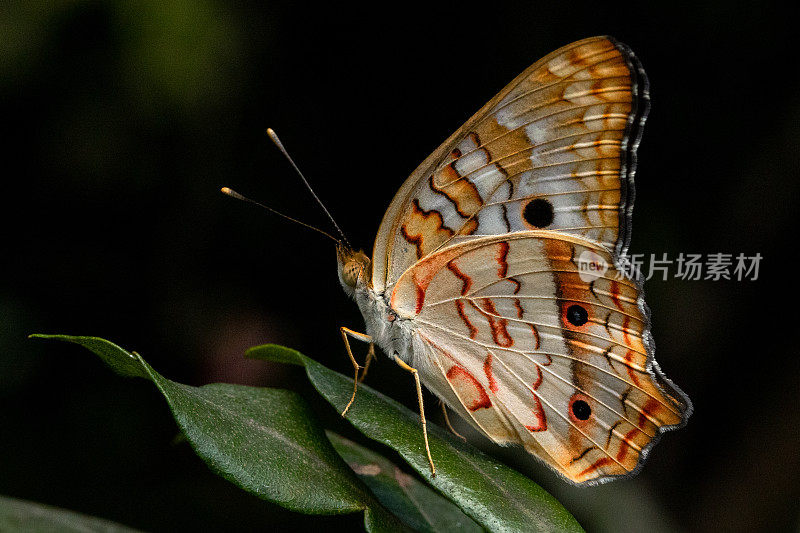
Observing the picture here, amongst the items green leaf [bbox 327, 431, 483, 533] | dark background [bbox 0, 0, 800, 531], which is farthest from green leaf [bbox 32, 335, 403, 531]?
dark background [bbox 0, 0, 800, 531]

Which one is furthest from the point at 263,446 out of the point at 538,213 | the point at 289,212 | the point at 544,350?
the point at 289,212

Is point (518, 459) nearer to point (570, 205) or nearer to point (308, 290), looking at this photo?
point (308, 290)

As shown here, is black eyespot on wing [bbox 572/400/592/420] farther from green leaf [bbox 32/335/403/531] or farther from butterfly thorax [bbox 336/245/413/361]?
green leaf [bbox 32/335/403/531]

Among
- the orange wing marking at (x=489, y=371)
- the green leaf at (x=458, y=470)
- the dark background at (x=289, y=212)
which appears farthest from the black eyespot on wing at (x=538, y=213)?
the dark background at (x=289, y=212)

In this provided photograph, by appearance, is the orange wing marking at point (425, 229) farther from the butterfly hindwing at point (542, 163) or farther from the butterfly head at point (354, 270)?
the butterfly head at point (354, 270)

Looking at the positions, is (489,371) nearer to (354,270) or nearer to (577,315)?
(577,315)

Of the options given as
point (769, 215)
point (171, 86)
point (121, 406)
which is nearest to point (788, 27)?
point (769, 215)
